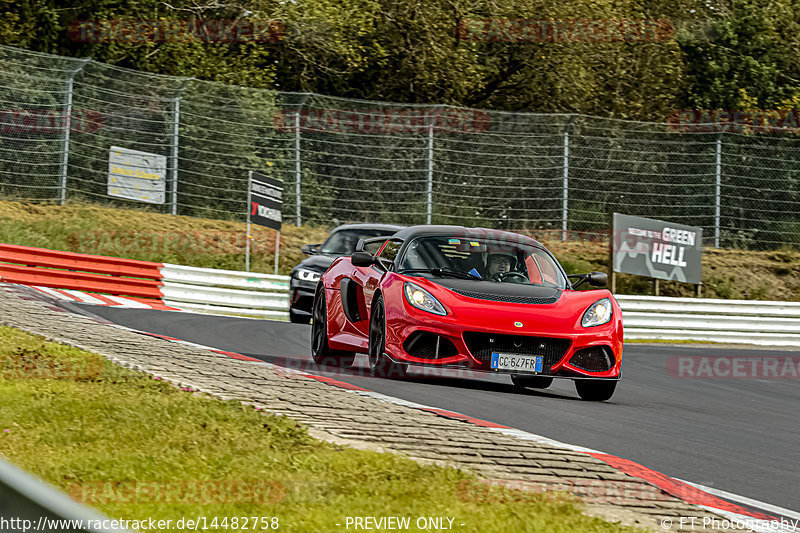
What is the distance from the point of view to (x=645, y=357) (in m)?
15.9

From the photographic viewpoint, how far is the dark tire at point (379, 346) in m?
9.06

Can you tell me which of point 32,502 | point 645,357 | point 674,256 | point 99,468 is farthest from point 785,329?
point 32,502

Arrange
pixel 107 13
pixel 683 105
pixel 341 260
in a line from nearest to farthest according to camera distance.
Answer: pixel 341 260 → pixel 107 13 → pixel 683 105

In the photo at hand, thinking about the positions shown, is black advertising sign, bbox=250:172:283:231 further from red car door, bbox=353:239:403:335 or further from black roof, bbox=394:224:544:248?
black roof, bbox=394:224:544:248

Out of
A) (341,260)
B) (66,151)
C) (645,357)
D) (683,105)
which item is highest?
(683,105)

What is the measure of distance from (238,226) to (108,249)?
11.6ft

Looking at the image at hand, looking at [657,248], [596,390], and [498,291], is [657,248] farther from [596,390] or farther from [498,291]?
[498,291]

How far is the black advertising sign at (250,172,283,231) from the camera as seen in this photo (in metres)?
21.8

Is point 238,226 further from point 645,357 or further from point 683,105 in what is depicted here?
point 683,105

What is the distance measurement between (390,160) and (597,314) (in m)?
14.8

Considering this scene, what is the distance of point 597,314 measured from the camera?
9180 mm

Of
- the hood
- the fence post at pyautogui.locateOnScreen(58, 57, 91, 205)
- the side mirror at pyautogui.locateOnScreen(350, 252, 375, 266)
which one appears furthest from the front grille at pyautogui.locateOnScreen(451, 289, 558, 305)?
the fence post at pyautogui.locateOnScreen(58, 57, 91, 205)

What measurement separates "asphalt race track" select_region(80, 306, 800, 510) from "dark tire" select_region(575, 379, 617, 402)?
15 centimetres

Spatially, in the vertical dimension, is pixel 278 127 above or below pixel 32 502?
above
